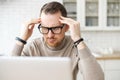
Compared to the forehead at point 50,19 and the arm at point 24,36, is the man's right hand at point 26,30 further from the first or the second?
the forehead at point 50,19

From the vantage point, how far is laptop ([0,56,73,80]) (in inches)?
32.0

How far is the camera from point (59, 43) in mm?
1388

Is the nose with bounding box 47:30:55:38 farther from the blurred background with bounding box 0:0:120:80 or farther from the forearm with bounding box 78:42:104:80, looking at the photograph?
the blurred background with bounding box 0:0:120:80

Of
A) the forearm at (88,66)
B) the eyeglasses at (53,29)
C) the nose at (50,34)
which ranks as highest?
the eyeglasses at (53,29)

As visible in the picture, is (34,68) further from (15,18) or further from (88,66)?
(15,18)

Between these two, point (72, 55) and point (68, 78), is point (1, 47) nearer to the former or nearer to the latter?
point (72, 55)

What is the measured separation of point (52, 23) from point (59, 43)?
0.17 metres

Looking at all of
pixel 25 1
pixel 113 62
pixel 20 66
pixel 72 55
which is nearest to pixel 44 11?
pixel 72 55

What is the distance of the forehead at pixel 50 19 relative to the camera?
1.25 metres

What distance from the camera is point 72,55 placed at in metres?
1.39

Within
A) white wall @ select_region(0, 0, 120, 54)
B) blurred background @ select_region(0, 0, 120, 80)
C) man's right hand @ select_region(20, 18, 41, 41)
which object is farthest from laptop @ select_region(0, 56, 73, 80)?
white wall @ select_region(0, 0, 120, 54)

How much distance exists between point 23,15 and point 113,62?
1.44 meters

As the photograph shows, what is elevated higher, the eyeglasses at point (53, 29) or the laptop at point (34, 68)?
the eyeglasses at point (53, 29)

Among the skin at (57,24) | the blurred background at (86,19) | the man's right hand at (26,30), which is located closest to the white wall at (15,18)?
the blurred background at (86,19)
